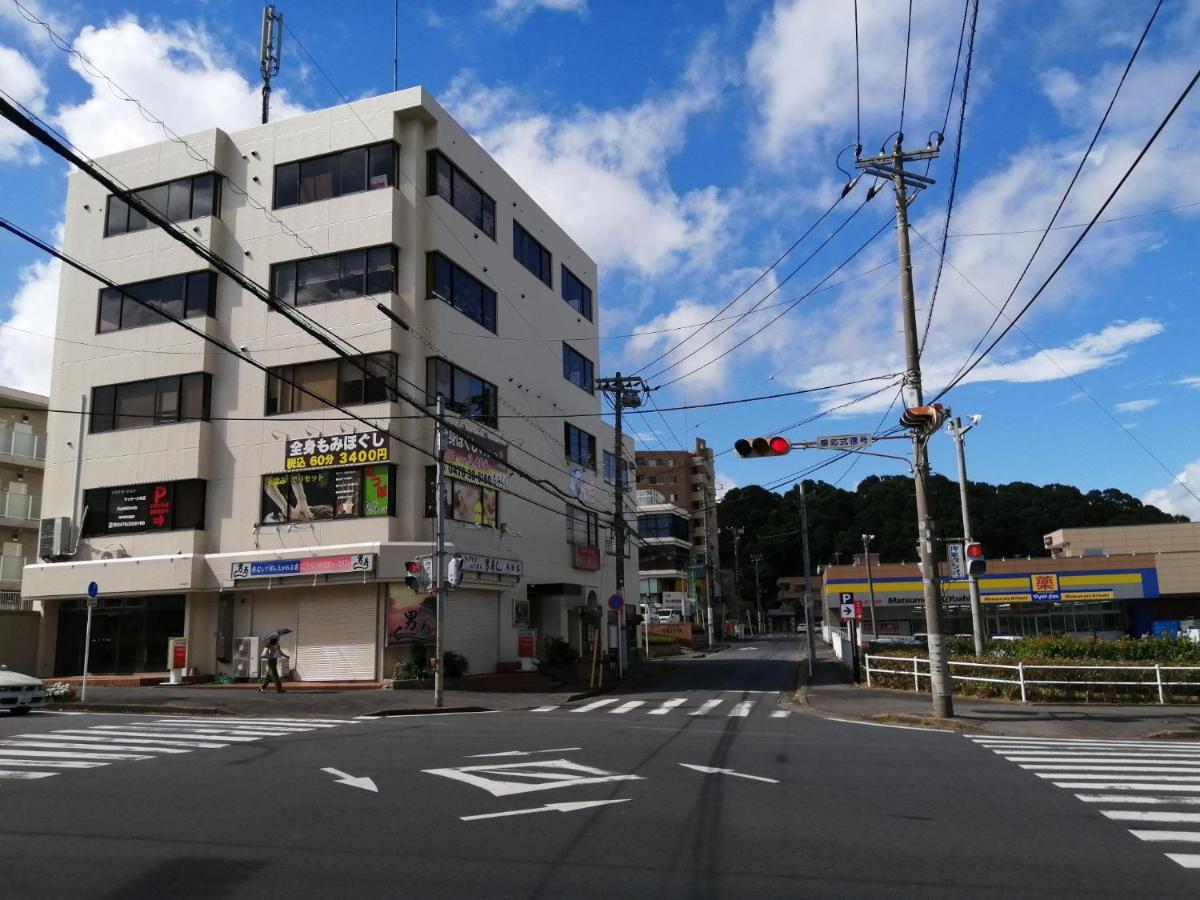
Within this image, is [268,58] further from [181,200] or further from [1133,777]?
[1133,777]

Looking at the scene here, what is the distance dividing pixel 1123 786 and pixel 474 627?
21942mm

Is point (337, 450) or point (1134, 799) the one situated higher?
point (337, 450)

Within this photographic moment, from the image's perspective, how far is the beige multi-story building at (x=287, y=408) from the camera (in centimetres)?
2698

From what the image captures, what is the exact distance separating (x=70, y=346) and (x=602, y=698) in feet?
73.4

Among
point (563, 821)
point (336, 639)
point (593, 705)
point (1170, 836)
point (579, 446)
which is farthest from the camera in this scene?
point (579, 446)

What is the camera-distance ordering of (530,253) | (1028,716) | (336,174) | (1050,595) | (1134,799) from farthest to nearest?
(1050,595)
(530,253)
(336,174)
(1028,716)
(1134,799)

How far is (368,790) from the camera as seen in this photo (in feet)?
31.2

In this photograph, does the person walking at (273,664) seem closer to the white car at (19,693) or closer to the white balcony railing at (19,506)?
the white car at (19,693)

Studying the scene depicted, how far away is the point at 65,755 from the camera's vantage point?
1243 cm

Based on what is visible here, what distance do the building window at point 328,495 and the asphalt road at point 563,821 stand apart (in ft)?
42.2

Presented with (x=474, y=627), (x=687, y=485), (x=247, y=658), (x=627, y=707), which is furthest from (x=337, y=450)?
(x=687, y=485)

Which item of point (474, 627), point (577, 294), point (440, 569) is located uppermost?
point (577, 294)

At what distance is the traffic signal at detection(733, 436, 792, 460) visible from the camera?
59.7ft

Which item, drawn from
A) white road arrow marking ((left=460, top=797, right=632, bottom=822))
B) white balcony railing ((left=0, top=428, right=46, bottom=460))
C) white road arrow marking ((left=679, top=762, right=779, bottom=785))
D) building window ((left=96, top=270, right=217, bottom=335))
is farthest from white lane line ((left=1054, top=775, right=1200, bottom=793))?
white balcony railing ((left=0, top=428, right=46, bottom=460))
